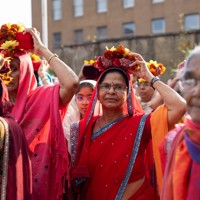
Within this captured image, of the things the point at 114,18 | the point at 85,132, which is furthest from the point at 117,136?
the point at 114,18

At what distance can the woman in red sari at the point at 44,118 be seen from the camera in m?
Answer: 4.41

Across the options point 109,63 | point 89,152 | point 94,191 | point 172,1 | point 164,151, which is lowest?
point 94,191

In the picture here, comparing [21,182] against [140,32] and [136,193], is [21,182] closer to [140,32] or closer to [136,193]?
[136,193]

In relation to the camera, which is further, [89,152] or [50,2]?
[50,2]

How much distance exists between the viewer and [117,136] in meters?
4.55

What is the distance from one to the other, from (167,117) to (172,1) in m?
29.9

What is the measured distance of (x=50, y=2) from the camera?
39469mm

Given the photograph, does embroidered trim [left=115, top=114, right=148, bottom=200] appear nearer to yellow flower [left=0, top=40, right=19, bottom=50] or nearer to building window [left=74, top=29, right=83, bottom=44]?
yellow flower [left=0, top=40, right=19, bottom=50]

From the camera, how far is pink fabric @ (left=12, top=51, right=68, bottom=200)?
4.40 metres

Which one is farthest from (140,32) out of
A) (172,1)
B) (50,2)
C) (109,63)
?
(109,63)

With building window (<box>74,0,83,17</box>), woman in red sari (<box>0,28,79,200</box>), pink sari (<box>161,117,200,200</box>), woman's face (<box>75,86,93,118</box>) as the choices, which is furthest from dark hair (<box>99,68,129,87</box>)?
building window (<box>74,0,83,17</box>)

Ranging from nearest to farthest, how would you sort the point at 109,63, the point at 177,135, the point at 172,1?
the point at 177,135 < the point at 109,63 < the point at 172,1

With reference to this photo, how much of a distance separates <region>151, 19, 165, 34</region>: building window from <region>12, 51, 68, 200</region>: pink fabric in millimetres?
30152

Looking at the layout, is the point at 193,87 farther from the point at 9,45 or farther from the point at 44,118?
the point at 9,45
